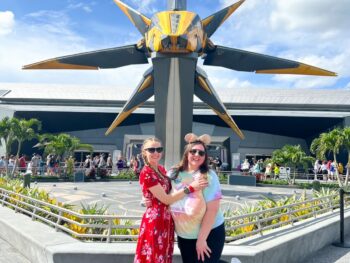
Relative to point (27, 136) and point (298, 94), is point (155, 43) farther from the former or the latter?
point (298, 94)

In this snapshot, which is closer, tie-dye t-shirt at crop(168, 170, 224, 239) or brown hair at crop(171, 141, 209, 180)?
tie-dye t-shirt at crop(168, 170, 224, 239)

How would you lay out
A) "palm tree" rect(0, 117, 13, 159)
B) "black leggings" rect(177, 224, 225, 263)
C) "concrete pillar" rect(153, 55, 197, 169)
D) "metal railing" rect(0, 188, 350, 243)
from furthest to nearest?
"palm tree" rect(0, 117, 13, 159) → "concrete pillar" rect(153, 55, 197, 169) → "metal railing" rect(0, 188, 350, 243) → "black leggings" rect(177, 224, 225, 263)

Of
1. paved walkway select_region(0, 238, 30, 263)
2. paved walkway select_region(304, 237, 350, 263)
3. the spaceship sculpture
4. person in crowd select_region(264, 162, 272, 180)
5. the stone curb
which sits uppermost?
the spaceship sculpture

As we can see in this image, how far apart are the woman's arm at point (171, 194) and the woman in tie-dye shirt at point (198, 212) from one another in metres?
0.06

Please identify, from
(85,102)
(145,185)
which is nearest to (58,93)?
(85,102)

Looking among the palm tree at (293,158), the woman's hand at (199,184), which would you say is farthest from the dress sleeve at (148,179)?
the palm tree at (293,158)

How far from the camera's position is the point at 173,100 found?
12898mm

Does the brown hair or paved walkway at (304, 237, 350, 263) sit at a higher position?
the brown hair

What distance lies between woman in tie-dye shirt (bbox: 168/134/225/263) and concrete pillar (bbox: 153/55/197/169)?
375 inches

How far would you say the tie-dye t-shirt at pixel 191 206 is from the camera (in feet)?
9.55

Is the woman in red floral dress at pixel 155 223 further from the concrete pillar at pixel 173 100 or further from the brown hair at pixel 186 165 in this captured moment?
the concrete pillar at pixel 173 100

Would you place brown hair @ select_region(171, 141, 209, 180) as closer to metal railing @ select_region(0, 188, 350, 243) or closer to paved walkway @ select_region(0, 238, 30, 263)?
metal railing @ select_region(0, 188, 350, 243)

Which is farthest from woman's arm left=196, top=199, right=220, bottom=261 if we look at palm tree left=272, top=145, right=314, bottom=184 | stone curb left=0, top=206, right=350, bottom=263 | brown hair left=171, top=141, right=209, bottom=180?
palm tree left=272, top=145, right=314, bottom=184

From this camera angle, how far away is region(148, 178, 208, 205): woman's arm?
2859 mm
